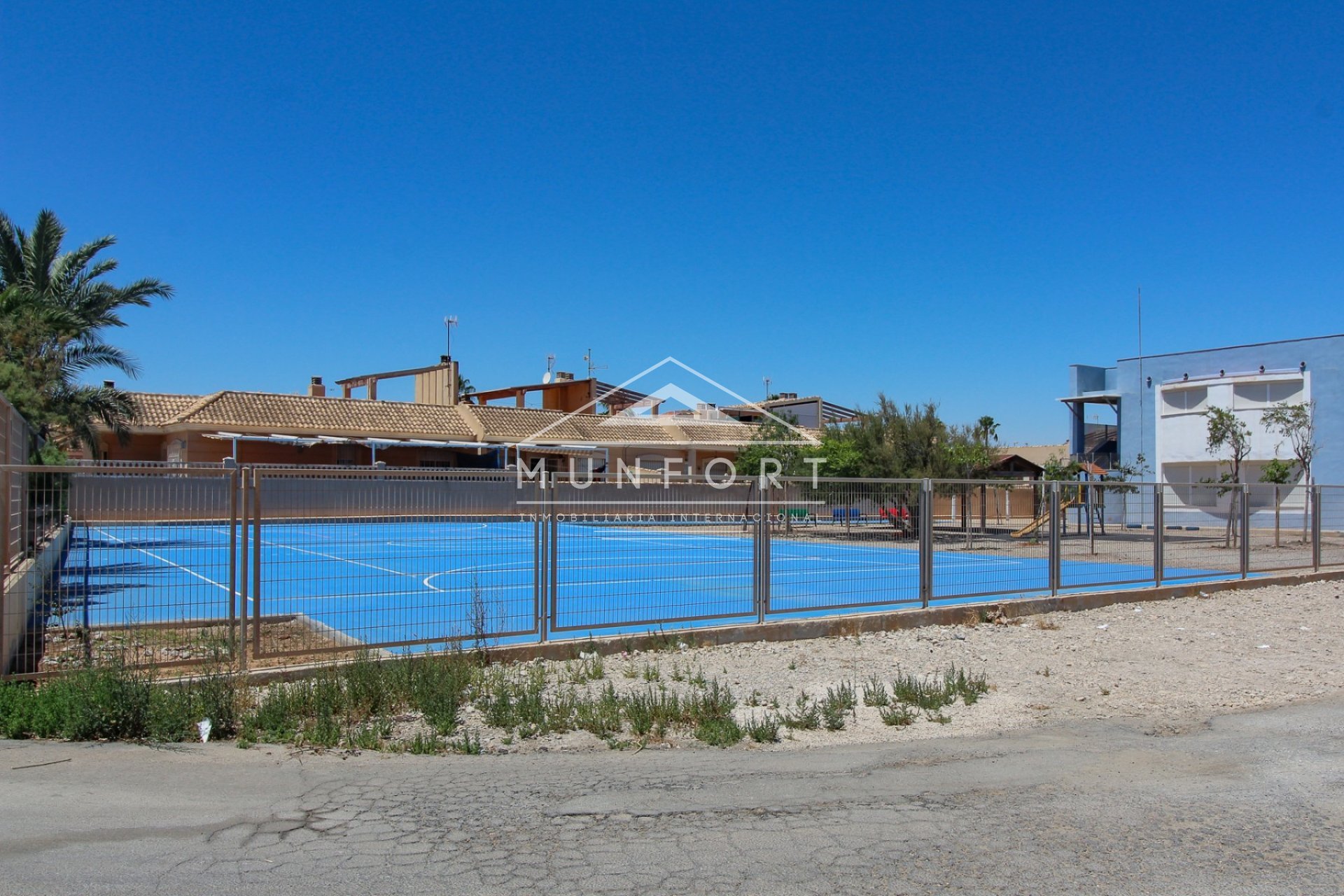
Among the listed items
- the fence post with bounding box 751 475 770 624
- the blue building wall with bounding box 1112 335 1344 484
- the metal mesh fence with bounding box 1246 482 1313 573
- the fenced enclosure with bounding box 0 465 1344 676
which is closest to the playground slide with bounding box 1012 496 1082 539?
the fenced enclosure with bounding box 0 465 1344 676

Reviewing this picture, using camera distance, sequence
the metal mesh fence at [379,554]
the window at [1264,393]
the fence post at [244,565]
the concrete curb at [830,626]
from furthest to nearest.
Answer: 1. the window at [1264,393]
2. the concrete curb at [830,626]
3. the metal mesh fence at [379,554]
4. the fence post at [244,565]

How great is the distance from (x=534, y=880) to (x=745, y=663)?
645 cm

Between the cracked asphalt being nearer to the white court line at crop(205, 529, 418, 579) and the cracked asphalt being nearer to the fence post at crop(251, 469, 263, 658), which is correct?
the fence post at crop(251, 469, 263, 658)

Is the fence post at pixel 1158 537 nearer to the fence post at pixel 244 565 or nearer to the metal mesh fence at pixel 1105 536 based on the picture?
the metal mesh fence at pixel 1105 536

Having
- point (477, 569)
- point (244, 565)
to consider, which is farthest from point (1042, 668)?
point (244, 565)

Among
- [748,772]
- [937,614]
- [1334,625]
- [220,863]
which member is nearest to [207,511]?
[220,863]

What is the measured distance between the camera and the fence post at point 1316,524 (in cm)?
2045

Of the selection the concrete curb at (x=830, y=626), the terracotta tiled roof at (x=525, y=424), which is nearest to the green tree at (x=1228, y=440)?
the concrete curb at (x=830, y=626)

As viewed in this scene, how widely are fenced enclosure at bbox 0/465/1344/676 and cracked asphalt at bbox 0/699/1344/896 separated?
2.39 meters

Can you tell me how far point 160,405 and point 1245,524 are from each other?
40.9 metres

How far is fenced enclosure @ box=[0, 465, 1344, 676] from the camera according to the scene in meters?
9.02

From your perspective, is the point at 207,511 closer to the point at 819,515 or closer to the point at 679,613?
the point at 679,613

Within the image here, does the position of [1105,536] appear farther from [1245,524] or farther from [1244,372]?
[1244,372]

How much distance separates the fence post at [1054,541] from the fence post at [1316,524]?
799 centimetres
